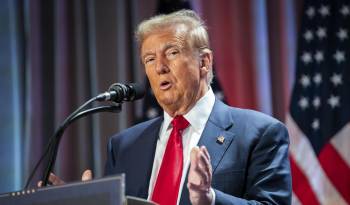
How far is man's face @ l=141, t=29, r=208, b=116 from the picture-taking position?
2475 millimetres

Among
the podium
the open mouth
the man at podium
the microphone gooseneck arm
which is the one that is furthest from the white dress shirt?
the podium

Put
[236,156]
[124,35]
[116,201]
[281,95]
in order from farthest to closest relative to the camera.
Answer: [124,35] → [281,95] → [236,156] → [116,201]

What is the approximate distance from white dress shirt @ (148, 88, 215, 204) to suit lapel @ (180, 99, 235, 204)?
0.04 meters

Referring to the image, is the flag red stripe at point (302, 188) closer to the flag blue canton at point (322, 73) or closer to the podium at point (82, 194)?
the flag blue canton at point (322, 73)

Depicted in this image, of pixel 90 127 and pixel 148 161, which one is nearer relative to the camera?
pixel 148 161

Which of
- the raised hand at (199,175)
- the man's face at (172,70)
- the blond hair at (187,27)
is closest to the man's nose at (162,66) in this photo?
the man's face at (172,70)

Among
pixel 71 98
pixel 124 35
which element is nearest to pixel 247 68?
pixel 124 35

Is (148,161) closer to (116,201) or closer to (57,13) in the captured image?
(116,201)

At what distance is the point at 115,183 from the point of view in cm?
138

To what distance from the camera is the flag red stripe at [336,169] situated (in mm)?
3422

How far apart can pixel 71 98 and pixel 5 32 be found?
59cm

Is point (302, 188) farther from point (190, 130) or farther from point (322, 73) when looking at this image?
point (190, 130)

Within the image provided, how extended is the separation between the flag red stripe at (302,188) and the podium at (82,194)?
222 centimetres

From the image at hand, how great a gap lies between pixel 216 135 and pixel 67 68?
185cm
